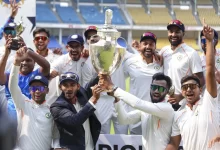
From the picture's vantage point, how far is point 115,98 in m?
3.67

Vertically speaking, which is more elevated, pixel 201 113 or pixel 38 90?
pixel 38 90

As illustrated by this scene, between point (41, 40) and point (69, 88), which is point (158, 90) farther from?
point (41, 40)

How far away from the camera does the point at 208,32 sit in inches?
121

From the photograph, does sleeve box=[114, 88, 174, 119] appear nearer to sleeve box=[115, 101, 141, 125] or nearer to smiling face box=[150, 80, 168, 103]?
smiling face box=[150, 80, 168, 103]

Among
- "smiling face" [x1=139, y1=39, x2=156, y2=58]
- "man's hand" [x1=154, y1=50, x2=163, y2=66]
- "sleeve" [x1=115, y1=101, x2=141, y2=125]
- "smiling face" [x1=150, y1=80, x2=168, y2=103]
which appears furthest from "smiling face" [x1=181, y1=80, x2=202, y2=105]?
"man's hand" [x1=154, y1=50, x2=163, y2=66]

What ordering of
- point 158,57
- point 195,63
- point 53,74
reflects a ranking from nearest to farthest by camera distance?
point 195,63, point 53,74, point 158,57

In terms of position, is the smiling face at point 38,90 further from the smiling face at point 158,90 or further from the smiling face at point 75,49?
the smiling face at point 158,90

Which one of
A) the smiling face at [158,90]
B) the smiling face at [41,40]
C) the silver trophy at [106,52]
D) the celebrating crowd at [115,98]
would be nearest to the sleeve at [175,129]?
the celebrating crowd at [115,98]

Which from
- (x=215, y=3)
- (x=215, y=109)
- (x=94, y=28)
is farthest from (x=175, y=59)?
(x=215, y=3)

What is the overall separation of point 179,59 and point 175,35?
9.7 inches

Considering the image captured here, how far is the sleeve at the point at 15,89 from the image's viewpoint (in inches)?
145

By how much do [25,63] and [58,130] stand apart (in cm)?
85

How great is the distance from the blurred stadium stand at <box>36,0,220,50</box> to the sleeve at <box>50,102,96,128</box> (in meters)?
23.2

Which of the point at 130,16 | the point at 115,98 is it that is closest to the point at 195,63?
the point at 115,98
